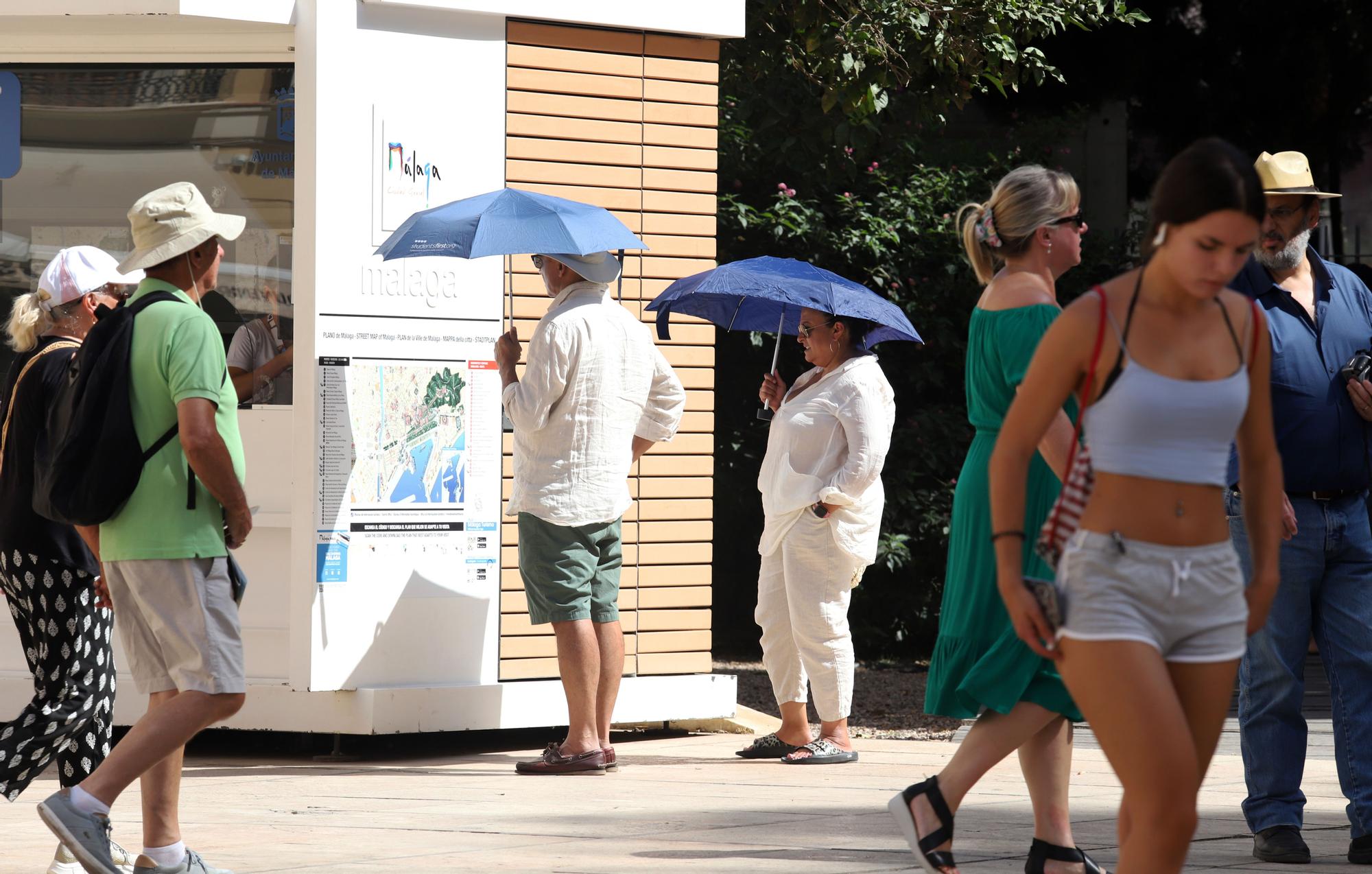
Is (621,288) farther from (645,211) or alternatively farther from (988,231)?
(988,231)

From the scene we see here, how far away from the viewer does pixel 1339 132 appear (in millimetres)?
15836

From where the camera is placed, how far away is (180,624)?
16.0ft

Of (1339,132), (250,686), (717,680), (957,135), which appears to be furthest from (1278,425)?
(1339,132)

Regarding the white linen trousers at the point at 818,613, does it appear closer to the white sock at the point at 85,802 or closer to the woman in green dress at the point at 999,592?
the woman in green dress at the point at 999,592

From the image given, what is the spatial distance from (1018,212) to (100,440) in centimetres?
243

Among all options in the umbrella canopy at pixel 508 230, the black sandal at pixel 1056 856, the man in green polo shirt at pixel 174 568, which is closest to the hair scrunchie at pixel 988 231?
the black sandal at pixel 1056 856

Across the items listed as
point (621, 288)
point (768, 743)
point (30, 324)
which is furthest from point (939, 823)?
point (621, 288)

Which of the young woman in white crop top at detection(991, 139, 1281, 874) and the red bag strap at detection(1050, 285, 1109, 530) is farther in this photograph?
the red bag strap at detection(1050, 285, 1109, 530)

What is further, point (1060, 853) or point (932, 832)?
point (1060, 853)

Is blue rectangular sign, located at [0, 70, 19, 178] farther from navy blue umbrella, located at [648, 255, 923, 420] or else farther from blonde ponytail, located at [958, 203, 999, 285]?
blonde ponytail, located at [958, 203, 999, 285]

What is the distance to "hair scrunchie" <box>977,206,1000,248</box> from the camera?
5016mm

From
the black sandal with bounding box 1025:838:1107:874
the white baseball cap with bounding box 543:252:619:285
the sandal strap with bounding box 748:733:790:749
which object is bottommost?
the sandal strap with bounding box 748:733:790:749

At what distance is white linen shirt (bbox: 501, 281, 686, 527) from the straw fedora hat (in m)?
2.72

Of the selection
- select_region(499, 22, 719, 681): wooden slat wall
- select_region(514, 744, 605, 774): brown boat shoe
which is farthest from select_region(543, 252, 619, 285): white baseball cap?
select_region(514, 744, 605, 774): brown boat shoe
